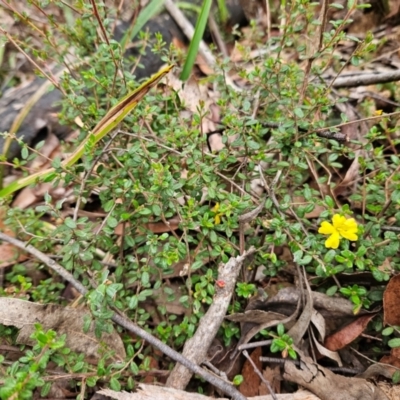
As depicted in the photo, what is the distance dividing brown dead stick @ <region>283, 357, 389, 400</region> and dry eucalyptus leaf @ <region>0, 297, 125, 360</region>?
0.79 m

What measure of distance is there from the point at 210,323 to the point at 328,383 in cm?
56

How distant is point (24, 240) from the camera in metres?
2.39

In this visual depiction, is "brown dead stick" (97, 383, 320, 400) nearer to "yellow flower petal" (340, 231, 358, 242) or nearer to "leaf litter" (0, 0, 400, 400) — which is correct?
"leaf litter" (0, 0, 400, 400)

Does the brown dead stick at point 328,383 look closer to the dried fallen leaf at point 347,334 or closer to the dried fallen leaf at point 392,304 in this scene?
the dried fallen leaf at point 347,334

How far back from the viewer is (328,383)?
5.91 feet

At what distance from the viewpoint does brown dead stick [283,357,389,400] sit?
175 cm

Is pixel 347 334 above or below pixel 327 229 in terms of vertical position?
below

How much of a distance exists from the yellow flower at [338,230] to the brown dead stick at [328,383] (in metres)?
0.56

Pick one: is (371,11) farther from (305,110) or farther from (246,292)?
(246,292)

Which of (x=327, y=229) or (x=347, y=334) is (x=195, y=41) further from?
(x=347, y=334)

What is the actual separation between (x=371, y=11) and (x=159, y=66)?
5.97 ft

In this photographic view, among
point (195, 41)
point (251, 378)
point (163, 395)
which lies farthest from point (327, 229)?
point (195, 41)

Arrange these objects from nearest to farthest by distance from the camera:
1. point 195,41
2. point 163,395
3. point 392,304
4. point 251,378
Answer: point 163,395 < point 392,304 < point 251,378 < point 195,41

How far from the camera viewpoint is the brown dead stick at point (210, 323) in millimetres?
1857
